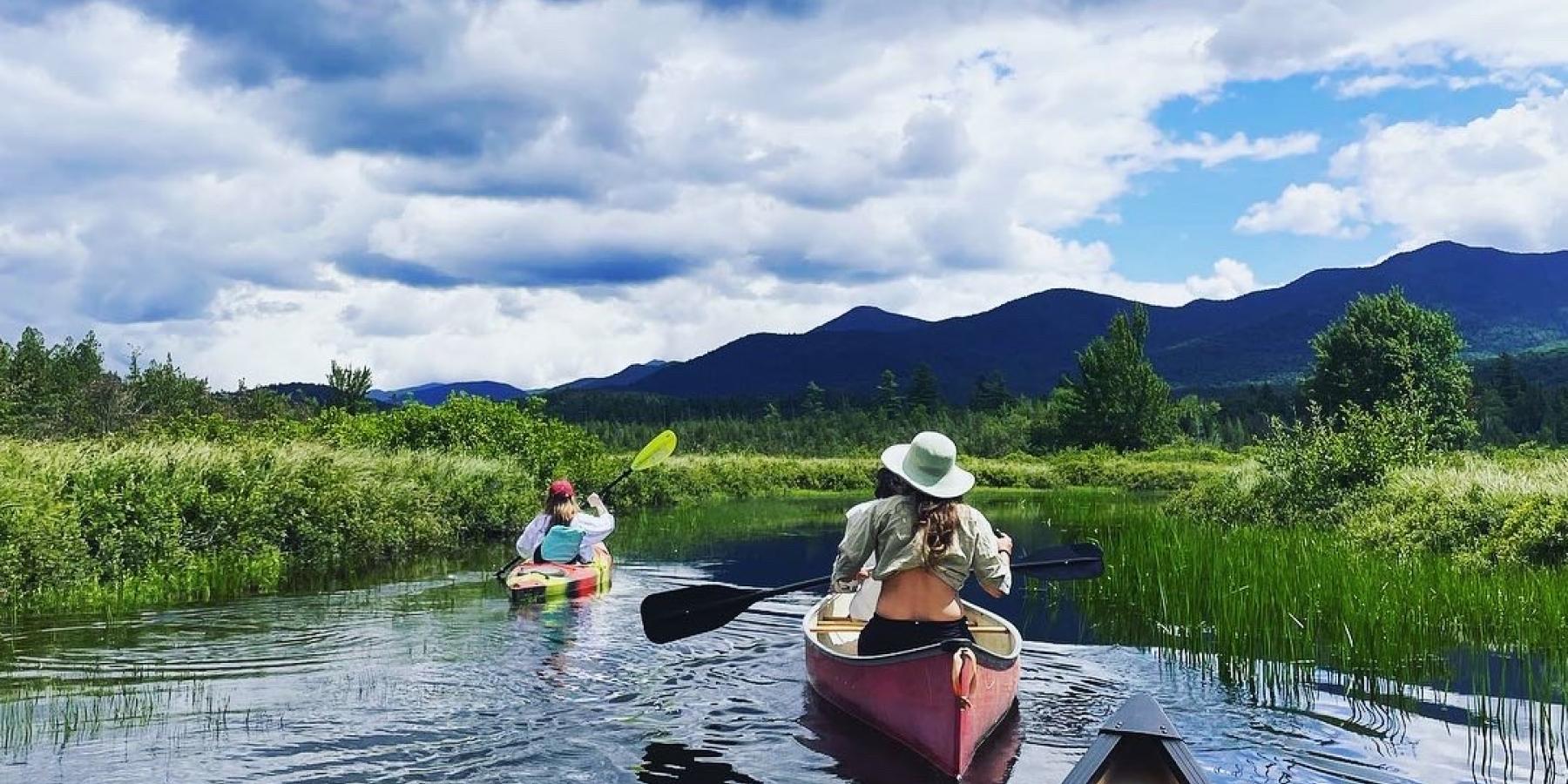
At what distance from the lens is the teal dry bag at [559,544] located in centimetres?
1522

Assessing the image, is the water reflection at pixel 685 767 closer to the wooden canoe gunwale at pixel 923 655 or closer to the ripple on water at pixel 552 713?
the ripple on water at pixel 552 713

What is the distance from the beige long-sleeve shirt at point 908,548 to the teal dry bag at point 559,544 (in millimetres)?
7896

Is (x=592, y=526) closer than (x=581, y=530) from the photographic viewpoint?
No

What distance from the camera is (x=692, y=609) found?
1044cm

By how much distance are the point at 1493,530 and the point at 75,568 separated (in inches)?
732

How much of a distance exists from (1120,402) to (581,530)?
61408 mm

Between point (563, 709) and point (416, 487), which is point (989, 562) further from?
point (416, 487)

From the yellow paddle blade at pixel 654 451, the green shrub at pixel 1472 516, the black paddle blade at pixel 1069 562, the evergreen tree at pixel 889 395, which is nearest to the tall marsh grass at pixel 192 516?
the yellow paddle blade at pixel 654 451

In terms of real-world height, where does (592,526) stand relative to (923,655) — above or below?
above

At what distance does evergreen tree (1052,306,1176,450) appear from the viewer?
72000 mm

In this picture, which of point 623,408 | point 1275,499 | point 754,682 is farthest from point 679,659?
point 623,408

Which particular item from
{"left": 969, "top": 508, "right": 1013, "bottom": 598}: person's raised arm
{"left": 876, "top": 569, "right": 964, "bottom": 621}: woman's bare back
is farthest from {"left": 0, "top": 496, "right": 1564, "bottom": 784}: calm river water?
{"left": 969, "top": 508, "right": 1013, "bottom": 598}: person's raised arm

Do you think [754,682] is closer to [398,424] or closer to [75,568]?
[75,568]

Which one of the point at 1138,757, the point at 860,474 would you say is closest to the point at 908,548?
the point at 1138,757
